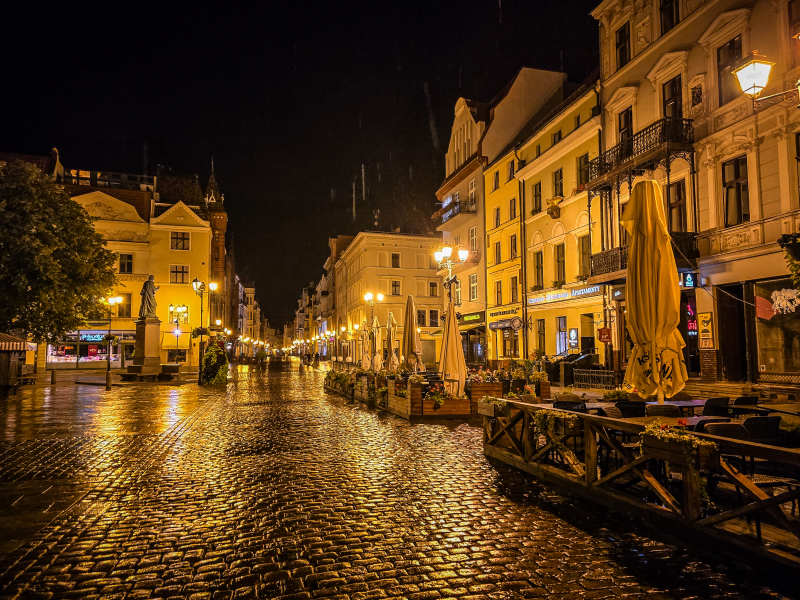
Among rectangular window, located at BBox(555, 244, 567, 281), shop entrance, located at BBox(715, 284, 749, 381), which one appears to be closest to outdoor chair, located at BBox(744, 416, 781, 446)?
shop entrance, located at BBox(715, 284, 749, 381)

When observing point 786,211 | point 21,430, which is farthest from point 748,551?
point 21,430

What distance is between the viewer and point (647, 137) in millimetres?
18500

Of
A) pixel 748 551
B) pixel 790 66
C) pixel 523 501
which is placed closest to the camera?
pixel 748 551

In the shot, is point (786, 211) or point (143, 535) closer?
point (143, 535)

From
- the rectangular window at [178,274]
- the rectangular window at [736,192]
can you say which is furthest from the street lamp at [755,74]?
the rectangular window at [178,274]

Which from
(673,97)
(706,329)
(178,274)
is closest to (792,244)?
(706,329)

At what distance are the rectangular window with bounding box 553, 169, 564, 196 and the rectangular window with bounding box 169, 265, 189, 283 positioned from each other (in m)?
34.2

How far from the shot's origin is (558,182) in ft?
86.3

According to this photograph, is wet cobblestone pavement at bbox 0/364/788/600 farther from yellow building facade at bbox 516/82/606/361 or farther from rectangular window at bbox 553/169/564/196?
rectangular window at bbox 553/169/564/196

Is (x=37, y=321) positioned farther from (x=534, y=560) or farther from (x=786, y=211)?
(x=786, y=211)

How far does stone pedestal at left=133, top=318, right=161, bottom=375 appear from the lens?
27703 mm

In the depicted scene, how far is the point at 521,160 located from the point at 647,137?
12.1 metres

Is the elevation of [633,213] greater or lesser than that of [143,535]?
greater

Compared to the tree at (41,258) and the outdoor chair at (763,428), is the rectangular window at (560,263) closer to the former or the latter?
the outdoor chair at (763,428)
